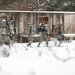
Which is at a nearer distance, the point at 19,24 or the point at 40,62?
the point at 40,62

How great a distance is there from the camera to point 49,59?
673 cm

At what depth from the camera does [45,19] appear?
52.4ft

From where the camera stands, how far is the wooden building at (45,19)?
15492 millimetres

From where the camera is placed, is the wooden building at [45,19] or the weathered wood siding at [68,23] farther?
the weathered wood siding at [68,23]

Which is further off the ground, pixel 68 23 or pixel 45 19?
pixel 45 19

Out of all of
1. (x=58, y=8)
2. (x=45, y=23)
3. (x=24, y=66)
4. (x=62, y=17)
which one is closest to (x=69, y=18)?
(x=62, y=17)

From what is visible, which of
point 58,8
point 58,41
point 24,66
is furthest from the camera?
point 58,8

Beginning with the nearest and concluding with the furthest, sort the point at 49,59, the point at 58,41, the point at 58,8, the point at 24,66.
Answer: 1. the point at 49,59
2. the point at 24,66
3. the point at 58,41
4. the point at 58,8

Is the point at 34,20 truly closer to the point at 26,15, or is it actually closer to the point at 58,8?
the point at 26,15

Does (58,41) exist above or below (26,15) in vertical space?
below

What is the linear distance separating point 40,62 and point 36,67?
0.54ft

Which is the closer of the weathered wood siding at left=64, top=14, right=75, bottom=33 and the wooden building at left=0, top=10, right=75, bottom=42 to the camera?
the wooden building at left=0, top=10, right=75, bottom=42

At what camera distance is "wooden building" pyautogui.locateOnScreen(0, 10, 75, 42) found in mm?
15492

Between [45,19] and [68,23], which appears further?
[68,23]
